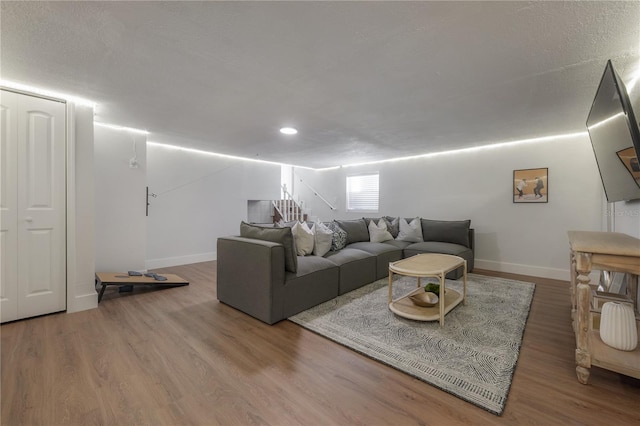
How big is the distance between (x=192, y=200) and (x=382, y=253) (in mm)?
3629

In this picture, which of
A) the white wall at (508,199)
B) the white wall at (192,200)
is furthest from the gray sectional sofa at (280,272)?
the white wall at (192,200)

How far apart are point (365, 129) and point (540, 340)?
2.84m

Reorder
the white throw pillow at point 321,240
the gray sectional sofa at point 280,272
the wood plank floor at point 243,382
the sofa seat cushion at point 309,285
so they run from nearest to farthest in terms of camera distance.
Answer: the wood plank floor at point 243,382, the gray sectional sofa at point 280,272, the sofa seat cushion at point 309,285, the white throw pillow at point 321,240

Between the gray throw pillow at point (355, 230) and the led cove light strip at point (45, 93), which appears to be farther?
the gray throw pillow at point (355, 230)

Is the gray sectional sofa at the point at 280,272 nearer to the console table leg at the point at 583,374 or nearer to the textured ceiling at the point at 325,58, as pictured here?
the textured ceiling at the point at 325,58

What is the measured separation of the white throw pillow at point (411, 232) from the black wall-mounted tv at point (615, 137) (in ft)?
8.35

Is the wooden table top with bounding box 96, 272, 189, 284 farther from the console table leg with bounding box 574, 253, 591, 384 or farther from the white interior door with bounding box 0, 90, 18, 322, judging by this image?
the console table leg with bounding box 574, 253, 591, 384

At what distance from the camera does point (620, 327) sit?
170 cm

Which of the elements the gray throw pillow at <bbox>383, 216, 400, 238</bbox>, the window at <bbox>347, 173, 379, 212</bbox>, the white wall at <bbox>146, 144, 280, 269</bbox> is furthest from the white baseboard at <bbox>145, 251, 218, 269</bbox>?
the window at <bbox>347, 173, 379, 212</bbox>

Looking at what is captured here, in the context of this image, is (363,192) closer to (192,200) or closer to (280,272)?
(192,200)

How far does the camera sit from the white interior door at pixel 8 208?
243 cm

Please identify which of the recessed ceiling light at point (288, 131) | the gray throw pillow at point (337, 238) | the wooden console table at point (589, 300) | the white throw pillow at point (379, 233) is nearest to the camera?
the wooden console table at point (589, 300)

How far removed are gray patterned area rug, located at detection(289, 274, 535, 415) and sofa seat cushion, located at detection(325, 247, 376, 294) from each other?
5.4 inches

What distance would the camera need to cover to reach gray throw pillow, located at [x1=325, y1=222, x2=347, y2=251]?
3.90 m
